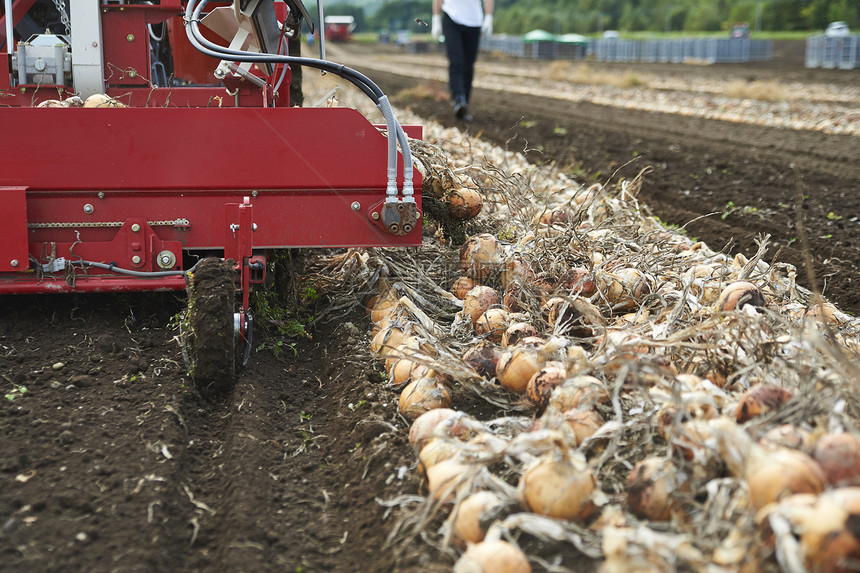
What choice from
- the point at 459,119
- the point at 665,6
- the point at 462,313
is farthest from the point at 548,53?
the point at 462,313

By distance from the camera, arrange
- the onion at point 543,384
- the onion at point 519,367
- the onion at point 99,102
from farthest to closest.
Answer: the onion at point 99,102, the onion at point 519,367, the onion at point 543,384

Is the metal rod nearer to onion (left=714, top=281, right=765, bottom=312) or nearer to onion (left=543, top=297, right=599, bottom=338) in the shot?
onion (left=543, top=297, right=599, bottom=338)

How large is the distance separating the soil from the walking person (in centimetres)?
635

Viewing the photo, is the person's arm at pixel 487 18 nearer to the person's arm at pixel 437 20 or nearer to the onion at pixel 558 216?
the person's arm at pixel 437 20

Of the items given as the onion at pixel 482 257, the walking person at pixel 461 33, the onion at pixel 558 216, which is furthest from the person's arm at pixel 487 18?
the onion at pixel 482 257

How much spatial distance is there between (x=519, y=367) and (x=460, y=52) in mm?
8273

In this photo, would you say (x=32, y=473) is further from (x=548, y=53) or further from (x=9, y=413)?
(x=548, y=53)

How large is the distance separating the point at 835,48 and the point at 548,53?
59.7 ft

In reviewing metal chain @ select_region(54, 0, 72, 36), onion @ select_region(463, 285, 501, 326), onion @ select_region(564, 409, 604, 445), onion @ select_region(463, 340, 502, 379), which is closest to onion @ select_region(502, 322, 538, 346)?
onion @ select_region(463, 340, 502, 379)

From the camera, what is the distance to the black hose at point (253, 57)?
3633mm

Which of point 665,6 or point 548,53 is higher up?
point 665,6

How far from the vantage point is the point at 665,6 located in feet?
184

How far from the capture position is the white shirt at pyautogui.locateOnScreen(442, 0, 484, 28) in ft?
33.4

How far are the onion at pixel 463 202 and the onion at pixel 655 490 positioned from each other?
8.10 ft
